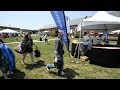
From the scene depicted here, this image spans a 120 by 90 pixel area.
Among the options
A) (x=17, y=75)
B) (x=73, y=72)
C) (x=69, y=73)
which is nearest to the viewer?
(x=17, y=75)

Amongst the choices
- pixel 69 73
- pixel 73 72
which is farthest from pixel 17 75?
pixel 73 72

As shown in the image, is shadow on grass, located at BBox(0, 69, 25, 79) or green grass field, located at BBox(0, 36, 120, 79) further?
green grass field, located at BBox(0, 36, 120, 79)

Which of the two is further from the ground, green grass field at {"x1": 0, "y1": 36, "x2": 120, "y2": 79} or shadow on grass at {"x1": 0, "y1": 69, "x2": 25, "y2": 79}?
shadow on grass at {"x1": 0, "y1": 69, "x2": 25, "y2": 79}

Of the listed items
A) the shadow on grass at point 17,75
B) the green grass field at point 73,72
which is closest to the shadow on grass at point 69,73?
the green grass field at point 73,72

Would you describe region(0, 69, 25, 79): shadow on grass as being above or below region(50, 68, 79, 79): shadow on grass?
above

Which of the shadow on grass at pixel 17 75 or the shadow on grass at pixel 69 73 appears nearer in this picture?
the shadow on grass at pixel 17 75

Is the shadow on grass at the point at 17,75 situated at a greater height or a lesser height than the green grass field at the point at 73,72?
greater

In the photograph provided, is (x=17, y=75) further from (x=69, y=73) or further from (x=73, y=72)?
(x=73, y=72)

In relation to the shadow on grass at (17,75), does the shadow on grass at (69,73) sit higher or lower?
lower

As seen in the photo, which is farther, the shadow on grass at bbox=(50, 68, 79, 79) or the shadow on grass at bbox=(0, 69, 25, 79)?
the shadow on grass at bbox=(50, 68, 79, 79)

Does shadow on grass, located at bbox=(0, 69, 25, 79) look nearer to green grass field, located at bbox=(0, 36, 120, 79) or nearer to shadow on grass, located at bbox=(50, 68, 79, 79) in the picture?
green grass field, located at bbox=(0, 36, 120, 79)

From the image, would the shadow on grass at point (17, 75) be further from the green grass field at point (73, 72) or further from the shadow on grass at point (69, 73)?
the shadow on grass at point (69, 73)

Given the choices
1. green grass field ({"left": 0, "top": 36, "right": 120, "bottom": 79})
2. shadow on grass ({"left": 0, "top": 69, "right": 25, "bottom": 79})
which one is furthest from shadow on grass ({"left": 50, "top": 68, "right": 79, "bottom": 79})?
shadow on grass ({"left": 0, "top": 69, "right": 25, "bottom": 79})
